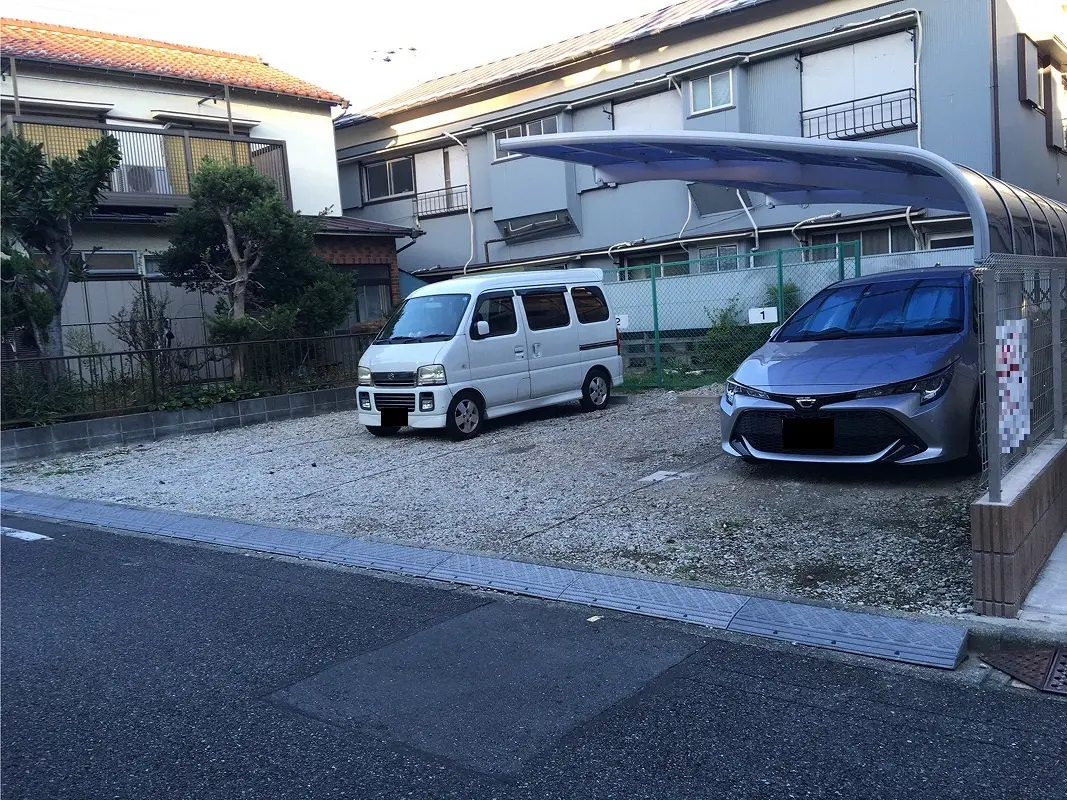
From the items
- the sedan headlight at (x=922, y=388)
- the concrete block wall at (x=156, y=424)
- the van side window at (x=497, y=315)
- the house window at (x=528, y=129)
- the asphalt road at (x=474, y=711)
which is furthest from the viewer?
the house window at (x=528, y=129)

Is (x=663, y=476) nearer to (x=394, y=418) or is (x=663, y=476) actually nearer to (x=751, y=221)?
(x=394, y=418)

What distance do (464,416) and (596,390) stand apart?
2601mm

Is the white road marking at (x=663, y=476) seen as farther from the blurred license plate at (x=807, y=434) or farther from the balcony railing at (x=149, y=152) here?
the balcony railing at (x=149, y=152)

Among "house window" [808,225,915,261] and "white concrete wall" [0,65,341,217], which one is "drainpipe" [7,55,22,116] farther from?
"house window" [808,225,915,261]

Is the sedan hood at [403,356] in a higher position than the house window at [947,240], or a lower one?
lower

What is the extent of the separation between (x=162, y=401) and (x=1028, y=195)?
36.9 ft

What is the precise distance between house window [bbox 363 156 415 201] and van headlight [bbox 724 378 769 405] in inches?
683

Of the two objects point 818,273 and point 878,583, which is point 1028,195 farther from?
point 818,273

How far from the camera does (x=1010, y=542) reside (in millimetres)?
4168

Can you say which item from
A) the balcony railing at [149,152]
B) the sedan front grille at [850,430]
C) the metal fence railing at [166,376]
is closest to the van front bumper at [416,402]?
the metal fence railing at [166,376]

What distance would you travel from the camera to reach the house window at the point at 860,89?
15070 mm

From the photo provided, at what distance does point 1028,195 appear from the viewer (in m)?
7.31

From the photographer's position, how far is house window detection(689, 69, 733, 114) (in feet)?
A: 55.5

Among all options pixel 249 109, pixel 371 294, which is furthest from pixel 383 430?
pixel 249 109
